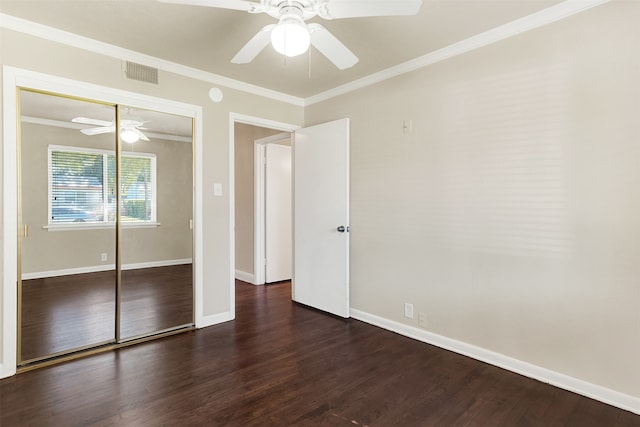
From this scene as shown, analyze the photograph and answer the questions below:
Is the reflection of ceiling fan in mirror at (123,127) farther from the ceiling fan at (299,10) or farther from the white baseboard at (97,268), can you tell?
the ceiling fan at (299,10)

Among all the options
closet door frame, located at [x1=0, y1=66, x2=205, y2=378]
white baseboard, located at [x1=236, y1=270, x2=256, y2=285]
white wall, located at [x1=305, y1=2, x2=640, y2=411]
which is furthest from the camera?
white baseboard, located at [x1=236, y1=270, x2=256, y2=285]

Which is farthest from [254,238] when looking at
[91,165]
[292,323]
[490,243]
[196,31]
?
[490,243]

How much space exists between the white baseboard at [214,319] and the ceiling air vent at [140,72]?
2274mm

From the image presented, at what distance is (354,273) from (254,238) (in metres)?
1.91

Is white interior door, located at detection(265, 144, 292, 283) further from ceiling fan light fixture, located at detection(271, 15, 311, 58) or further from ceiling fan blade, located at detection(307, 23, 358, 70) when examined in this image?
ceiling fan light fixture, located at detection(271, 15, 311, 58)

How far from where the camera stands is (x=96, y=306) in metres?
2.93

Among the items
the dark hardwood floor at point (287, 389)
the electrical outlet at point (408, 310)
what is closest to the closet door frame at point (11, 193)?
the dark hardwood floor at point (287, 389)

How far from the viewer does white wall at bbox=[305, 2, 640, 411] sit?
78.4 inches

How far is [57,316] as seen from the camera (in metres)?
2.87

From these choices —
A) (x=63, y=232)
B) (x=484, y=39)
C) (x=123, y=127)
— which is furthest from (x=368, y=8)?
(x=63, y=232)

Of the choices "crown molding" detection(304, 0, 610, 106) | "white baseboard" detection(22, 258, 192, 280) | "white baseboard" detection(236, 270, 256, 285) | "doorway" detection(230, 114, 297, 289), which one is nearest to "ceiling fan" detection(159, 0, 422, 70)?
"crown molding" detection(304, 0, 610, 106)

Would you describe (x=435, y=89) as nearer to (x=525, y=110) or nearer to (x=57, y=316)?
(x=525, y=110)

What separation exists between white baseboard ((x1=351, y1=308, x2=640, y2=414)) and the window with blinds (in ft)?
8.60

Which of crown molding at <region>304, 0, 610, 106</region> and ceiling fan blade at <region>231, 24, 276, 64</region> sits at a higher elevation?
crown molding at <region>304, 0, 610, 106</region>
